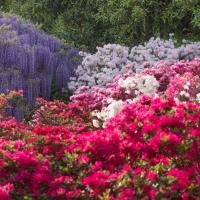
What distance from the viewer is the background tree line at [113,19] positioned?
12625 mm

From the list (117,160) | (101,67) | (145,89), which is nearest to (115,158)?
(117,160)

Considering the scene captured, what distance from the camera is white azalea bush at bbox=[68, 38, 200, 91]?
30.5ft

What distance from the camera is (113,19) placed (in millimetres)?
13062

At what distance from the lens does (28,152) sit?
13.7 ft

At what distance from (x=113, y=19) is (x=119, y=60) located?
362cm

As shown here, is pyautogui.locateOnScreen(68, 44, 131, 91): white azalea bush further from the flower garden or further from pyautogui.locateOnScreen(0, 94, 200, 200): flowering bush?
pyautogui.locateOnScreen(0, 94, 200, 200): flowering bush

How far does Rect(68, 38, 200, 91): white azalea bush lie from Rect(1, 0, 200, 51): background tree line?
2.43 m

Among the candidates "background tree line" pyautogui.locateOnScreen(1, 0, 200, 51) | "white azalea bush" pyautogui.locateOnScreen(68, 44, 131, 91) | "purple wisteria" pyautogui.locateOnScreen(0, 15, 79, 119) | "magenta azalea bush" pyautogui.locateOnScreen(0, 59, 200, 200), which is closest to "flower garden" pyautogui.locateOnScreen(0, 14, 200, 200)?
"magenta azalea bush" pyautogui.locateOnScreen(0, 59, 200, 200)

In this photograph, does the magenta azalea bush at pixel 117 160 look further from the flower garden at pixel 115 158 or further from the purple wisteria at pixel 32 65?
the purple wisteria at pixel 32 65

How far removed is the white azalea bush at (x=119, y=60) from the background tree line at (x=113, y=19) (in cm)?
243

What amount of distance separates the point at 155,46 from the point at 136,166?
6.01 metres

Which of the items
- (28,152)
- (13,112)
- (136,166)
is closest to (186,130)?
(136,166)

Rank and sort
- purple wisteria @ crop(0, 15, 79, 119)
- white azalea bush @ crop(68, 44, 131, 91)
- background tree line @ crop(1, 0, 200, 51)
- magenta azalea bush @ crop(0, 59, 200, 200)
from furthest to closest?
background tree line @ crop(1, 0, 200, 51) → white azalea bush @ crop(68, 44, 131, 91) → purple wisteria @ crop(0, 15, 79, 119) → magenta azalea bush @ crop(0, 59, 200, 200)

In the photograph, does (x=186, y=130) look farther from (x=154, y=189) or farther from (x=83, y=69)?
(x=83, y=69)
